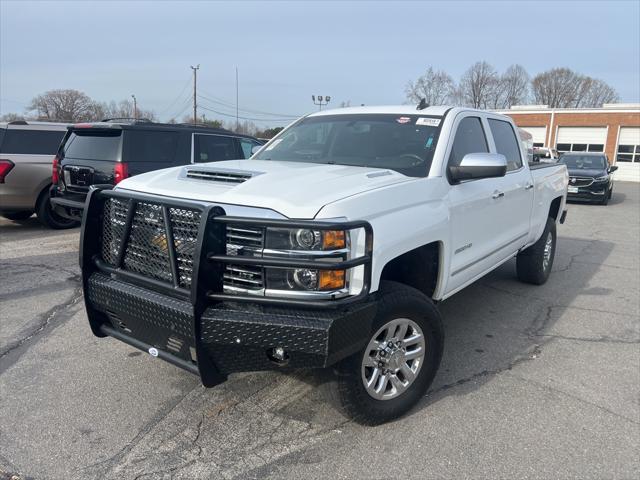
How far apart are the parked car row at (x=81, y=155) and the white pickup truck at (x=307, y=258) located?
13.2 feet

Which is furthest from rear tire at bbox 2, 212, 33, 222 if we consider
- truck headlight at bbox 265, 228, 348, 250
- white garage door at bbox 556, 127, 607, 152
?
white garage door at bbox 556, 127, 607, 152

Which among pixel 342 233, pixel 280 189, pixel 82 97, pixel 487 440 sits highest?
pixel 82 97

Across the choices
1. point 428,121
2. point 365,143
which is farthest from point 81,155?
point 428,121

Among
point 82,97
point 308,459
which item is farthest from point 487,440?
point 82,97

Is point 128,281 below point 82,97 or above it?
below

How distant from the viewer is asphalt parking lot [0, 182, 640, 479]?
2809mm

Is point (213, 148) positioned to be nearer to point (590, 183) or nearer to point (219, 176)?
point (219, 176)

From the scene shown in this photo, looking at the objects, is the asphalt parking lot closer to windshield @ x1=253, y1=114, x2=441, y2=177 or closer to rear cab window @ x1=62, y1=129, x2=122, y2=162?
windshield @ x1=253, y1=114, x2=441, y2=177

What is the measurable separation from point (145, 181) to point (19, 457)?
1.75m

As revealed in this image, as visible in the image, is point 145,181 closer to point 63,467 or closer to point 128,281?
point 128,281

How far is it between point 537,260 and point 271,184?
439 cm

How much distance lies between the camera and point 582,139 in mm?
37469

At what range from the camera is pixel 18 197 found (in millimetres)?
8812

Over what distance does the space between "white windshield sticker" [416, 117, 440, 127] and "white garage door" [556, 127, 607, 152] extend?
3783 centimetres
